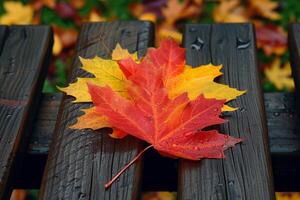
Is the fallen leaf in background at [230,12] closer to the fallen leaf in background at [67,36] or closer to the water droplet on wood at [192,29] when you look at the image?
the fallen leaf in background at [67,36]

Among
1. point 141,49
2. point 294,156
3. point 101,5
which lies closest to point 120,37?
point 141,49

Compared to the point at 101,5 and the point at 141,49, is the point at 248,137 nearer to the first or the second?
the point at 141,49

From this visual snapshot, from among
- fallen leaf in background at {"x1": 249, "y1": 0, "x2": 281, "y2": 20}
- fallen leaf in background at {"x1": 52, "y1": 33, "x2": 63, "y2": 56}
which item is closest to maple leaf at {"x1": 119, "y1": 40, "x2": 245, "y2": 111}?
fallen leaf in background at {"x1": 52, "y1": 33, "x2": 63, "y2": 56}

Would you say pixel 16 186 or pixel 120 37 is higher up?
pixel 120 37

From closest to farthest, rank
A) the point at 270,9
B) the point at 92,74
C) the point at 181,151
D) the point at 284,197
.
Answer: the point at 181,151, the point at 92,74, the point at 284,197, the point at 270,9

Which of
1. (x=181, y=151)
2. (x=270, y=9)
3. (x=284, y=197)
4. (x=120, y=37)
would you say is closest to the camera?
(x=181, y=151)

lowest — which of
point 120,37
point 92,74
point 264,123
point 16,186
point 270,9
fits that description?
point 16,186

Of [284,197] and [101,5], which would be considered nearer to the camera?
[284,197]

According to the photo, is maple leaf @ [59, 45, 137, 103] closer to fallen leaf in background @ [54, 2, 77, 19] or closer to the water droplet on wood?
the water droplet on wood
